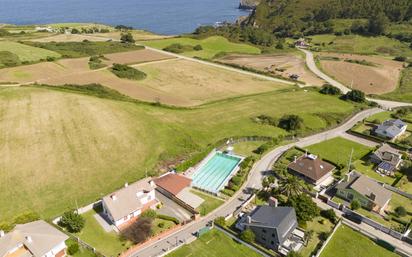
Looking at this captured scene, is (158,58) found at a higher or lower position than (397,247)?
higher

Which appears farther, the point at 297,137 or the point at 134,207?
the point at 297,137

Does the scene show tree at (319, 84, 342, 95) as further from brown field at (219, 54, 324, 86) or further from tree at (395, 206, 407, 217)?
tree at (395, 206, 407, 217)

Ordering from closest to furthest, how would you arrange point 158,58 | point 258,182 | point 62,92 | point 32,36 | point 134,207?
1. point 134,207
2. point 258,182
3. point 62,92
4. point 158,58
5. point 32,36

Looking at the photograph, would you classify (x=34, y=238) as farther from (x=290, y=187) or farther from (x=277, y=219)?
(x=290, y=187)

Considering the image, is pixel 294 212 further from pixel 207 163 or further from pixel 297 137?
pixel 297 137

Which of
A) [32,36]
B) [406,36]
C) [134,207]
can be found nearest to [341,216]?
[134,207]

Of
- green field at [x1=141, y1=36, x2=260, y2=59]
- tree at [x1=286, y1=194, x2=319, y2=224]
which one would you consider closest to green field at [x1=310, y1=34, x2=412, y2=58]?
green field at [x1=141, y1=36, x2=260, y2=59]

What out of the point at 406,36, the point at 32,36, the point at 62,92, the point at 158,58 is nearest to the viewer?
the point at 62,92
